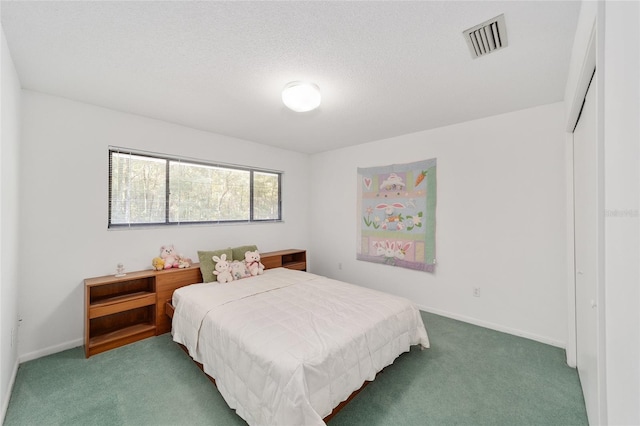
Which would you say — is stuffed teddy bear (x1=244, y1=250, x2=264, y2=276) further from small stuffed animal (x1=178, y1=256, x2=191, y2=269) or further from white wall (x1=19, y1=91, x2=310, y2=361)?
white wall (x1=19, y1=91, x2=310, y2=361)

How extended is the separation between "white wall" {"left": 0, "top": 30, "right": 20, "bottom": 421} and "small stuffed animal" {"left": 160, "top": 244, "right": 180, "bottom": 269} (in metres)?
1.15

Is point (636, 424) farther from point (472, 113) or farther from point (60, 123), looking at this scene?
point (60, 123)

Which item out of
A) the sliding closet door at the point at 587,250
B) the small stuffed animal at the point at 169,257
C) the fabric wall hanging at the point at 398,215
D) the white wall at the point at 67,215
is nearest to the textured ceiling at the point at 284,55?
the white wall at the point at 67,215

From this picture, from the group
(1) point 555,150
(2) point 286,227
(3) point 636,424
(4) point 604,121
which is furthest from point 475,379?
(2) point 286,227

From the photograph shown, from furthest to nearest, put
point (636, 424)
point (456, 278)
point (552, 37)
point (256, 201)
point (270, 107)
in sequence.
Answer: point (256, 201) → point (456, 278) → point (270, 107) → point (552, 37) → point (636, 424)

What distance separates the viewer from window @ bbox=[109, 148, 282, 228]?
9.64 ft

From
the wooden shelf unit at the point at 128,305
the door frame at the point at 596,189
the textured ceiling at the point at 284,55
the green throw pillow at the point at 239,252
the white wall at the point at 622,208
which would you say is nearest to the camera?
the white wall at the point at 622,208

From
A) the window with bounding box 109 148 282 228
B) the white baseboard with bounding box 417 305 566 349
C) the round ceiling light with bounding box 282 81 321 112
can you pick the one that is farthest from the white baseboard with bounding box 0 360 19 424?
the white baseboard with bounding box 417 305 566 349

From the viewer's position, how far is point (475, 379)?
205cm

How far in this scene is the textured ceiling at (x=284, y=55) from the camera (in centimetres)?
145

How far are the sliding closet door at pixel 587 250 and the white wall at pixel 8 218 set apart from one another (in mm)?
3587

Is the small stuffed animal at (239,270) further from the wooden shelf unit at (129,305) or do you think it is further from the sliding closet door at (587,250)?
the sliding closet door at (587,250)

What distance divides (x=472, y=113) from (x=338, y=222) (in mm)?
2503

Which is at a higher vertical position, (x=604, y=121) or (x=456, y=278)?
(x=604, y=121)
